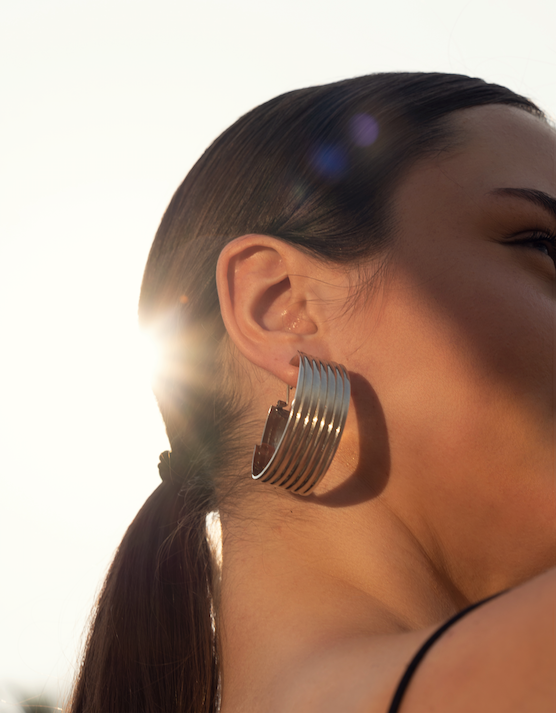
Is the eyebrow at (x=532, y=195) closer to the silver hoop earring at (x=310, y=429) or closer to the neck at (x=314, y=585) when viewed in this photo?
the silver hoop earring at (x=310, y=429)

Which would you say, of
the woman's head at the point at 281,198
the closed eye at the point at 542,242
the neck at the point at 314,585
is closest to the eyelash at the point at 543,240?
the closed eye at the point at 542,242

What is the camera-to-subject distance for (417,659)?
88cm

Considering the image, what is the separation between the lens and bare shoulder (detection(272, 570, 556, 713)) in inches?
29.3

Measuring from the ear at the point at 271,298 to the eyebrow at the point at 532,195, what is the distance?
44cm

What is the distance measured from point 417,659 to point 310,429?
1.90ft

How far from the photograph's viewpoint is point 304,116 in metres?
1.86

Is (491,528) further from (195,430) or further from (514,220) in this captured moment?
(195,430)

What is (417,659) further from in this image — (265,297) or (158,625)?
(158,625)

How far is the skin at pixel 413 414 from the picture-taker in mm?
1399

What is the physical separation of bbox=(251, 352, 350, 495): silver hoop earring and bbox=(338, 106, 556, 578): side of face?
134 millimetres

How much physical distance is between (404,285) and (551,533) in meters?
0.67

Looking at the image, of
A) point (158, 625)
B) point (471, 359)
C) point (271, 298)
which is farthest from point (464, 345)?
point (158, 625)

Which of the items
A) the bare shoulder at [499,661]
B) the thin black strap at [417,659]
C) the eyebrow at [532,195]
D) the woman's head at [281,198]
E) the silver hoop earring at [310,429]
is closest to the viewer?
the bare shoulder at [499,661]

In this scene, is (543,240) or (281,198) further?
(281,198)
